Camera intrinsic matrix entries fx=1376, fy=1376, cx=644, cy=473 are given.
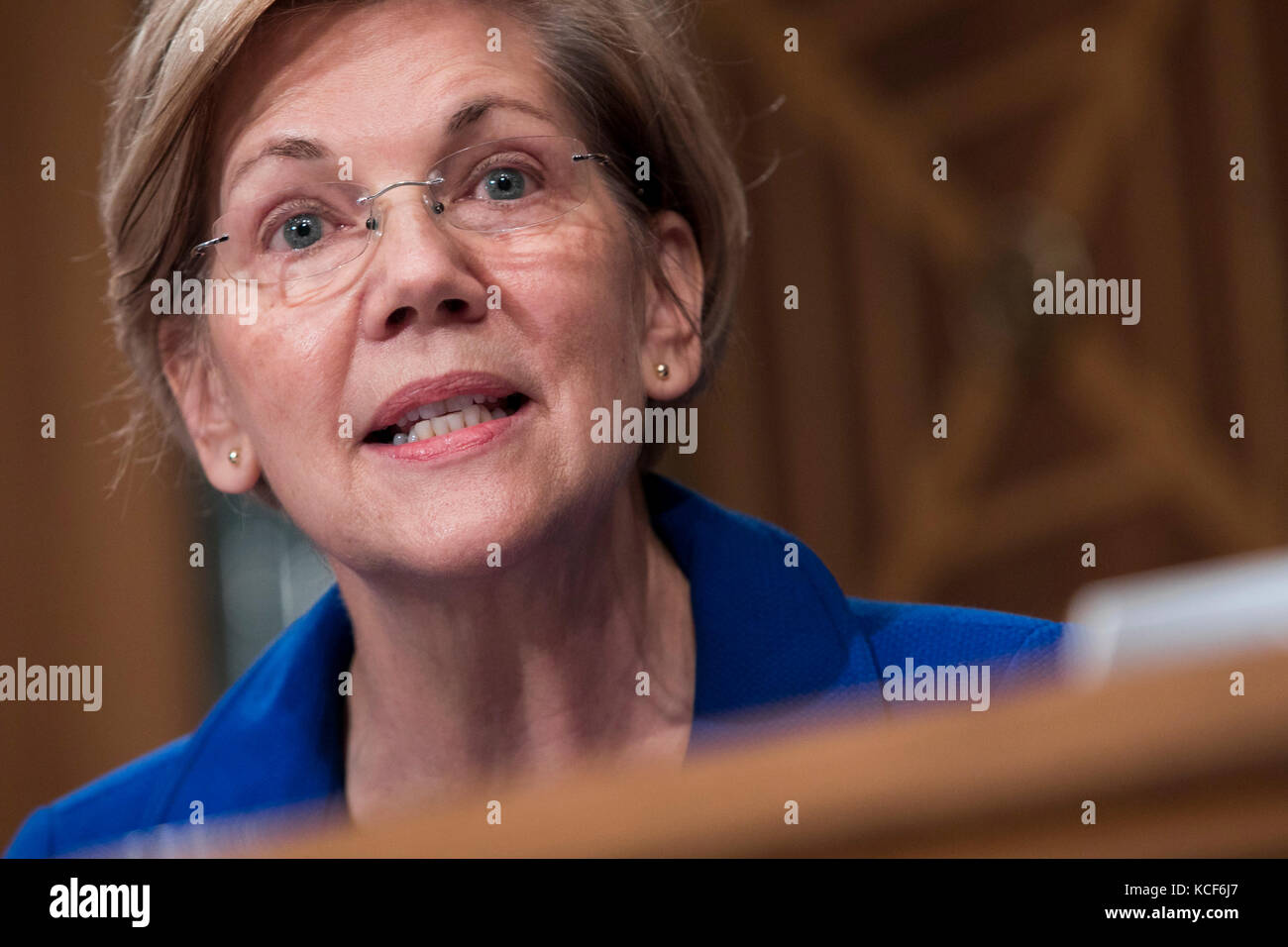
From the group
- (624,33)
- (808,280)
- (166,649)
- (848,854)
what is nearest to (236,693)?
(624,33)

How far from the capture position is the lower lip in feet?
2.62

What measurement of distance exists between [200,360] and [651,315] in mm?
321

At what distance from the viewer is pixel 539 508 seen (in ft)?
2.66

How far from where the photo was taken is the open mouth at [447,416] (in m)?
0.81

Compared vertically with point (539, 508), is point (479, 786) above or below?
below

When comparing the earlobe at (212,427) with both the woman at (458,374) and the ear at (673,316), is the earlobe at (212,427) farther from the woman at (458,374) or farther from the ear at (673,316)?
the ear at (673,316)

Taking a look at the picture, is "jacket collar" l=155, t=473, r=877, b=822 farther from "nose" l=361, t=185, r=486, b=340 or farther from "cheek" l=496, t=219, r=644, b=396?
"nose" l=361, t=185, r=486, b=340

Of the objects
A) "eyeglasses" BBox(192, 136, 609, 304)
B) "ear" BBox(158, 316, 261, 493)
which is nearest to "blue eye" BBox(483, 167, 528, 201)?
"eyeglasses" BBox(192, 136, 609, 304)

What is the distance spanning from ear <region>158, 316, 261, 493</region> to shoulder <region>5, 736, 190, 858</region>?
9.5 inches

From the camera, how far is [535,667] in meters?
0.91

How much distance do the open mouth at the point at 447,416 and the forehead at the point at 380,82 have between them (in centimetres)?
14

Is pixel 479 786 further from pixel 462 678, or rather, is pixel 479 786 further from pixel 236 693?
pixel 236 693

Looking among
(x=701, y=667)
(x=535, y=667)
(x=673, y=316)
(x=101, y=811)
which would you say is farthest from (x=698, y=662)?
(x=101, y=811)

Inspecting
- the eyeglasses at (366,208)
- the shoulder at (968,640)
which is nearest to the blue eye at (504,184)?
the eyeglasses at (366,208)
